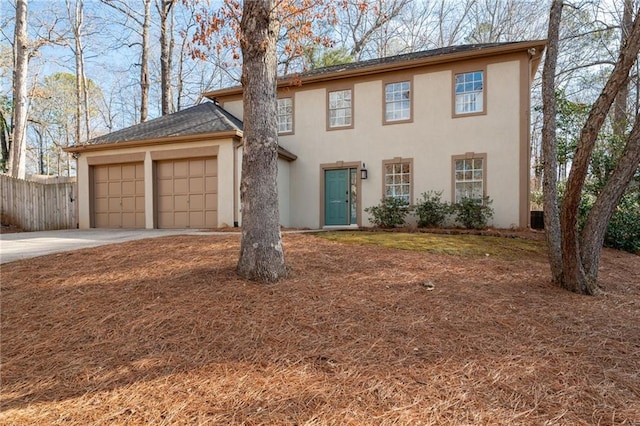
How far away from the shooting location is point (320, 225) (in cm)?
1154

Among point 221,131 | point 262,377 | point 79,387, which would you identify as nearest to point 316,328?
point 262,377

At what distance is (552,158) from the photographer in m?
4.37

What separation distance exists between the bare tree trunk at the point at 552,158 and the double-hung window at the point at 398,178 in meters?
6.11

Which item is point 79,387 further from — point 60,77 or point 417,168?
point 60,77

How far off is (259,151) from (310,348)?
220cm

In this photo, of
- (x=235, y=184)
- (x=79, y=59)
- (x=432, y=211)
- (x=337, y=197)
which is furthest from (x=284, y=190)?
(x=79, y=59)

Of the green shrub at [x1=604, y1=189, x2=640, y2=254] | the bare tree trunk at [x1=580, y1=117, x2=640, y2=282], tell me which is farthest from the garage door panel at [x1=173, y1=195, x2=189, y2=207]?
the green shrub at [x1=604, y1=189, x2=640, y2=254]

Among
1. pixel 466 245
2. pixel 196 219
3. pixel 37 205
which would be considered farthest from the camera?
pixel 37 205

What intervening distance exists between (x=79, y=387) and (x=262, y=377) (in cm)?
109

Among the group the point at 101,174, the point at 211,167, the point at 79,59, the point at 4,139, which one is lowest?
the point at 101,174

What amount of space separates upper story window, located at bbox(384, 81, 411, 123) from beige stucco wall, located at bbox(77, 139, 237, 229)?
4.96 metres

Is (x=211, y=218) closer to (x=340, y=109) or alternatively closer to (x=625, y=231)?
(x=340, y=109)

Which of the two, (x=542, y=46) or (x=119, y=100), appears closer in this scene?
(x=542, y=46)

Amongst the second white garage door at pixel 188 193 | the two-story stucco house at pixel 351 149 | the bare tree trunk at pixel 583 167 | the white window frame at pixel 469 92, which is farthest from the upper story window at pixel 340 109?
the bare tree trunk at pixel 583 167
